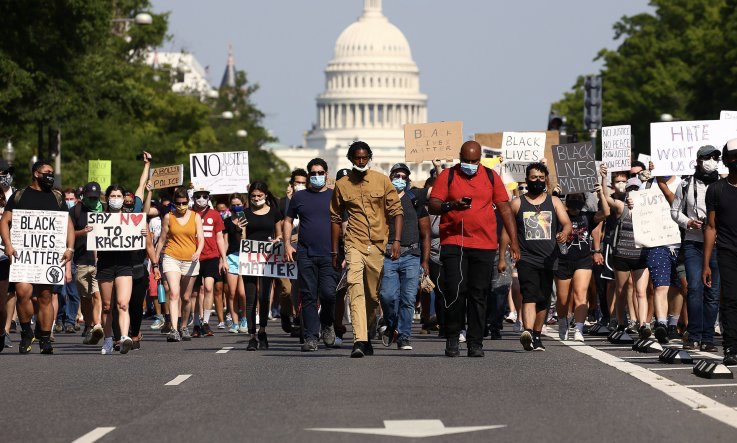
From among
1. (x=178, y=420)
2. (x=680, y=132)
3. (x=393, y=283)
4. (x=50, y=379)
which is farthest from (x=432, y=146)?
(x=178, y=420)

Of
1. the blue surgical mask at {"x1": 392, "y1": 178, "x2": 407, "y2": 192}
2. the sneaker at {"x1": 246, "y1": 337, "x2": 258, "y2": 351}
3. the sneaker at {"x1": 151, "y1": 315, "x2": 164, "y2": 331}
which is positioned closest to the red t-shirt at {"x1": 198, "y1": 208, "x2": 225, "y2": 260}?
the sneaker at {"x1": 151, "y1": 315, "x2": 164, "y2": 331}

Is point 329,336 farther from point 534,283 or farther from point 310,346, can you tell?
point 534,283

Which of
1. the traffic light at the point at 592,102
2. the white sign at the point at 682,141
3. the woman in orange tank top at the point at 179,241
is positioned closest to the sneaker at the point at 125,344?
the woman in orange tank top at the point at 179,241

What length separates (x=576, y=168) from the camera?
2214cm

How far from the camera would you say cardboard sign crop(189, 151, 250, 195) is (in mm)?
27000

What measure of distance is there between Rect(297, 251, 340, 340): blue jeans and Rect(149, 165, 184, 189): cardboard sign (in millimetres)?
7728

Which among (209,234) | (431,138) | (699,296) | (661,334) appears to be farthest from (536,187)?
(431,138)

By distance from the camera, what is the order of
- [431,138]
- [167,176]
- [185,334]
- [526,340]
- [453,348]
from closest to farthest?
[453,348]
[526,340]
[185,334]
[167,176]
[431,138]

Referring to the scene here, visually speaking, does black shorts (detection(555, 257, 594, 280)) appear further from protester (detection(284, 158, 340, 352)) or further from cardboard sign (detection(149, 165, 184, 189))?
cardboard sign (detection(149, 165, 184, 189))

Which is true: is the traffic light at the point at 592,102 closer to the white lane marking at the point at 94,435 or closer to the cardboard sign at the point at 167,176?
the cardboard sign at the point at 167,176

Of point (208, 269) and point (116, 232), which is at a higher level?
point (116, 232)

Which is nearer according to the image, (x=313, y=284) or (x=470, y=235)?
(x=470, y=235)

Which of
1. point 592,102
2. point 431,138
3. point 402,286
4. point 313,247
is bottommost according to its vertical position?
point 402,286

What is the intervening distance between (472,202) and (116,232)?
3.68 metres
